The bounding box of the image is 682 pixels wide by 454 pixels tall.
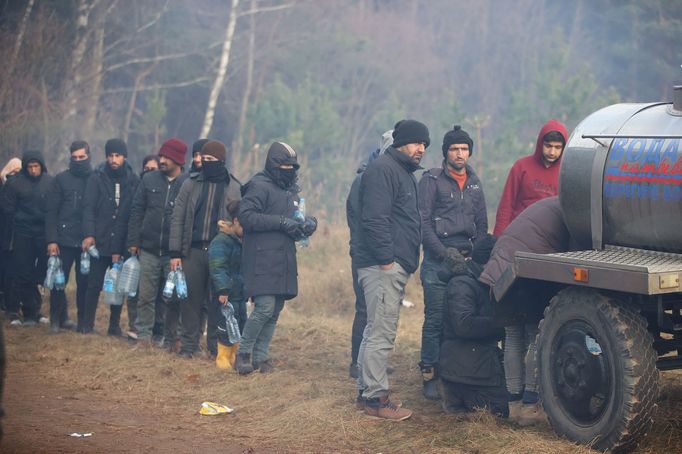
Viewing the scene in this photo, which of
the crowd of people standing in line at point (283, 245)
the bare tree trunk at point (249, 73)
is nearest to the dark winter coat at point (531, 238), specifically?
the crowd of people standing in line at point (283, 245)

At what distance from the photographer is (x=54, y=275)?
10883 mm

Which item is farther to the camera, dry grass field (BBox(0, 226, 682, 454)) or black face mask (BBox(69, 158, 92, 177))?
black face mask (BBox(69, 158, 92, 177))

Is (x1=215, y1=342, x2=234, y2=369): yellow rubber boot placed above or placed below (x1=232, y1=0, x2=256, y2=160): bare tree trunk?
below

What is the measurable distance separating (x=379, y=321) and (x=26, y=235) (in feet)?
19.6

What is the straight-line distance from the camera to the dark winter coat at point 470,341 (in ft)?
22.9

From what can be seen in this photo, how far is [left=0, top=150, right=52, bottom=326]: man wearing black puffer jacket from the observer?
11.5m

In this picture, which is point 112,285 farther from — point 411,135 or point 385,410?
point 411,135

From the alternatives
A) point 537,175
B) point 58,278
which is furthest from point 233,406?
point 58,278

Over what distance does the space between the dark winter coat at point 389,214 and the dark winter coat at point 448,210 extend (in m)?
0.77

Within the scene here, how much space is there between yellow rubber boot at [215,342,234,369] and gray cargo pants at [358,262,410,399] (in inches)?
85.0

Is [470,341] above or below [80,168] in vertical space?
below

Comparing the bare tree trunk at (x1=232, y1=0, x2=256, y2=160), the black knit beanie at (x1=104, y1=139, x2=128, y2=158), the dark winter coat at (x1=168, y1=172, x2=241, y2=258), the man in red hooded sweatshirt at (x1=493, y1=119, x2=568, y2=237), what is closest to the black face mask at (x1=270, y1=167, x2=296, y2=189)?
the dark winter coat at (x1=168, y1=172, x2=241, y2=258)

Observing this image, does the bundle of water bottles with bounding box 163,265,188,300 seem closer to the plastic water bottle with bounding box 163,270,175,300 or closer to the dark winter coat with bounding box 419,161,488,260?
the plastic water bottle with bounding box 163,270,175,300

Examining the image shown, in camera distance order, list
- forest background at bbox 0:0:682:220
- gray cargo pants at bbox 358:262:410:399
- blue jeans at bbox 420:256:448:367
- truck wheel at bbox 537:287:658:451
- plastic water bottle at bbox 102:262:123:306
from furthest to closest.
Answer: forest background at bbox 0:0:682:220 < plastic water bottle at bbox 102:262:123:306 < blue jeans at bbox 420:256:448:367 < gray cargo pants at bbox 358:262:410:399 < truck wheel at bbox 537:287:658:451
